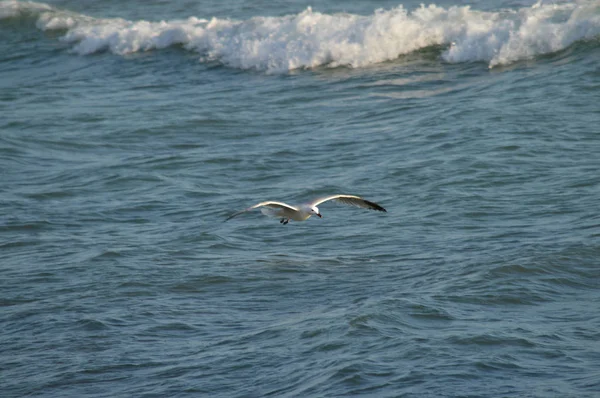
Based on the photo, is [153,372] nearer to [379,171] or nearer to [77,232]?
[77,232]

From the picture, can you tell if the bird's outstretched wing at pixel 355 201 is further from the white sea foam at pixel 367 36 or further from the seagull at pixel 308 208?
the white sea foam at pixel 367 36

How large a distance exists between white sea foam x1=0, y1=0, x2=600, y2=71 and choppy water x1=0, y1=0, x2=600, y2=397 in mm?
51

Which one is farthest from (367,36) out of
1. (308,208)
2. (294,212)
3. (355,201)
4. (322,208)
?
(308,208)

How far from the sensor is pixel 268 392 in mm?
6703

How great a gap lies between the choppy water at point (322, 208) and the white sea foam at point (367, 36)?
0.17 feet

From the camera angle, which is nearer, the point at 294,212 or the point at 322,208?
the point at 294,212

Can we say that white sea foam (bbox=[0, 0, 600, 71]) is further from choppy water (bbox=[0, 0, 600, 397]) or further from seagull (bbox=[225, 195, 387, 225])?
seagull (bbox=[225, 195, 387, 225])

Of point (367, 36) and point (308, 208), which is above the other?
point (367, 36)

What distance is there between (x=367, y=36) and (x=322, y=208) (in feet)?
28.2

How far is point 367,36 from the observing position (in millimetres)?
19609

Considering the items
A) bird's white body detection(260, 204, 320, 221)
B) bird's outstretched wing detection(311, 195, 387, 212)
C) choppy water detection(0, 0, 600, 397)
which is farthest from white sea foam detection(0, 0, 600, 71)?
bird's white body detection(260, 204, 320, 221)

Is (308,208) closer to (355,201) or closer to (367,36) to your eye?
(355,201)

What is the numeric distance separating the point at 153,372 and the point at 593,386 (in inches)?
123

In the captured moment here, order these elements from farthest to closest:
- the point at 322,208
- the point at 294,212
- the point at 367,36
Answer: the point at 367,36
the point at 322,208
the point at 294,212
